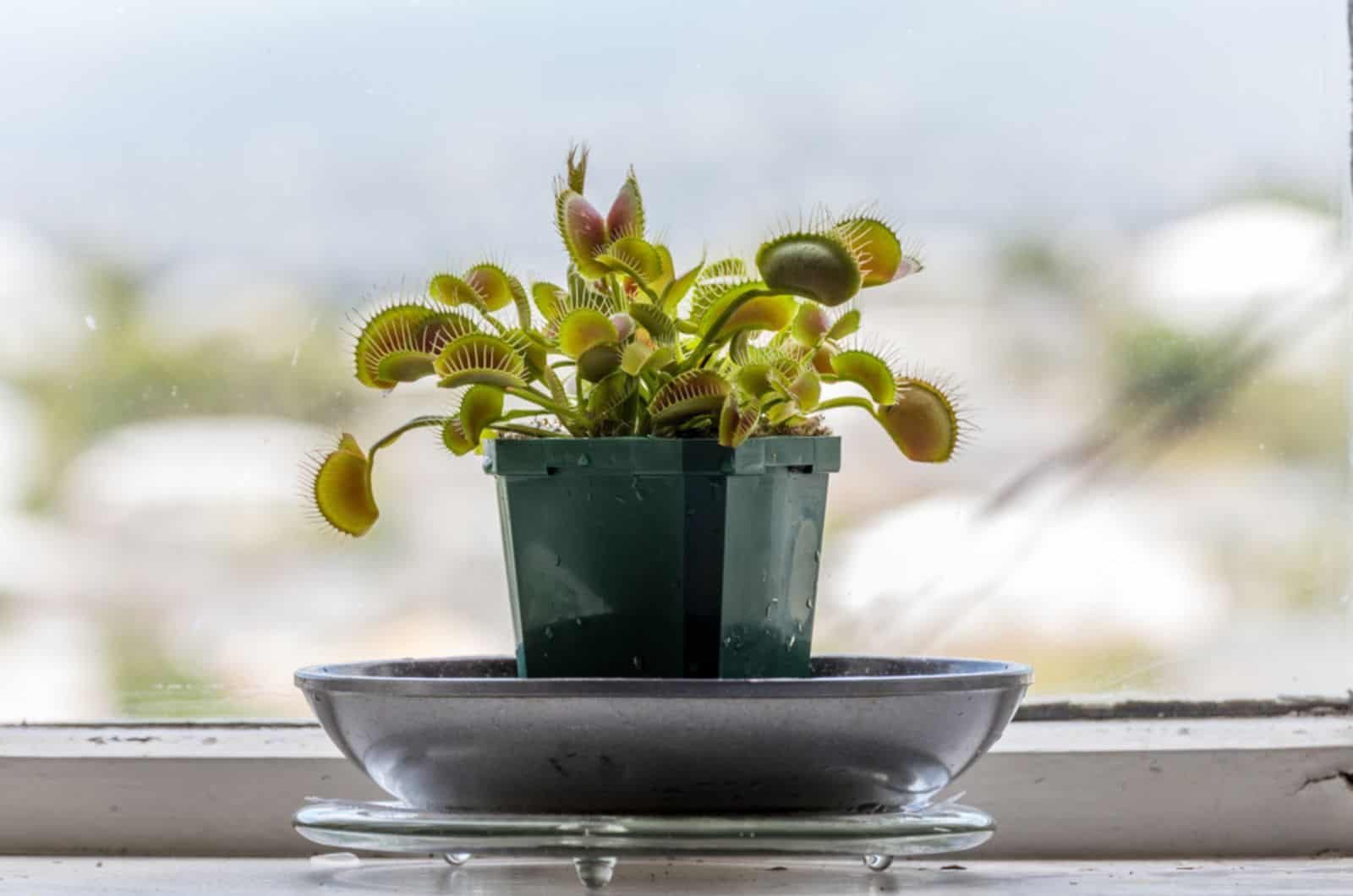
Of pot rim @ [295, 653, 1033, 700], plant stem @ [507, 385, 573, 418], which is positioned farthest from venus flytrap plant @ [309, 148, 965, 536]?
pot rim @ [295, 653, 1033, 700]

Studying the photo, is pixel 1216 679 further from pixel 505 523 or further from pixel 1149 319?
pixel 505 523

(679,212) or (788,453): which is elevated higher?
(679,212)

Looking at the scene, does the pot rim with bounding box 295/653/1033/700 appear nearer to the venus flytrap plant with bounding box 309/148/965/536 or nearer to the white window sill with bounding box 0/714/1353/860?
the venus flytrap plant with bounding box 309/148/965/536

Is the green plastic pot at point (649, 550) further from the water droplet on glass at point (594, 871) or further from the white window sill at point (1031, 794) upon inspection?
the white window sill at point (1031, 794)

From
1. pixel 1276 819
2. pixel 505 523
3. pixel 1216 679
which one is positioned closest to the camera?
pixel 505 523

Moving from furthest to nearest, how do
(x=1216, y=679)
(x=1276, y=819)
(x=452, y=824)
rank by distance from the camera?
(x=1216, y=679)
(x=1276, y=819)
(x=452, y=824)

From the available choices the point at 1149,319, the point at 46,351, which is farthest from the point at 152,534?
the point at 1149,319

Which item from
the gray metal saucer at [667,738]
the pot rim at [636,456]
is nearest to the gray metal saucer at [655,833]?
the gray metal saucer at [667,738]

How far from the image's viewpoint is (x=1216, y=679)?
94 centimetres

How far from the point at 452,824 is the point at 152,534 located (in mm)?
480

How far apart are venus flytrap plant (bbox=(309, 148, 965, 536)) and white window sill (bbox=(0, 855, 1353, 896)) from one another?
7.0 inches

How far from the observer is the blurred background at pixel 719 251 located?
951mm

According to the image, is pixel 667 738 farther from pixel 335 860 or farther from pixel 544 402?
pixel 335 860

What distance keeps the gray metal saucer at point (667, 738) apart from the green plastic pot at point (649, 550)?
0.06 meters
